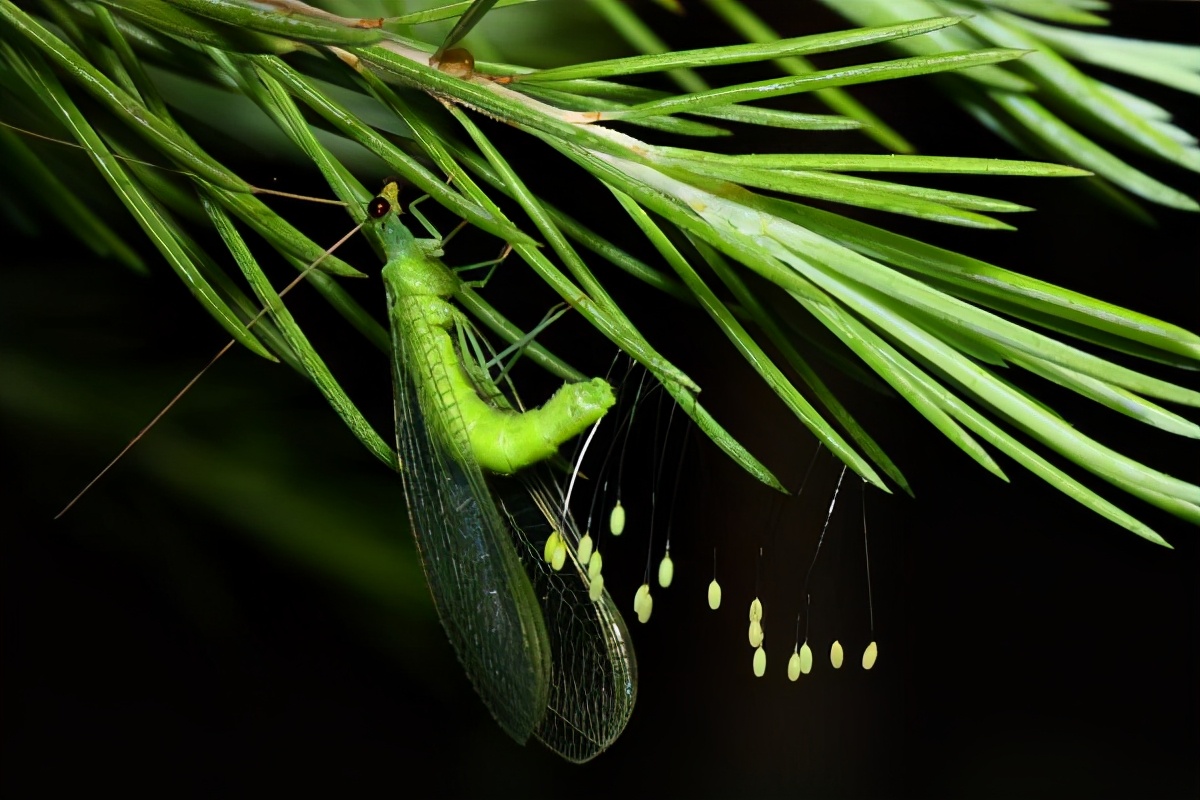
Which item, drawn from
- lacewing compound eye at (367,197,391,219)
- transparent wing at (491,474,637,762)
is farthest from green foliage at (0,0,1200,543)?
transparent wing at (491,474,637,762)

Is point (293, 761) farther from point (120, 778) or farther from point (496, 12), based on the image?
point (496, 12)

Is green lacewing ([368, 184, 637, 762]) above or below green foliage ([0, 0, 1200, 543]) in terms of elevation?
below

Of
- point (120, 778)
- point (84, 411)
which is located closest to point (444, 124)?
point (84, 411)

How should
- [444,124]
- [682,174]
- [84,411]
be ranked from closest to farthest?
[682,174], [444,124], [84,411]

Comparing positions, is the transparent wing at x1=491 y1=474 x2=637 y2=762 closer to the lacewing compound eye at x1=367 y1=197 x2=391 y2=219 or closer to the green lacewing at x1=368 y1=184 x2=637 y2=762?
the green lacewing at x1=368 y1=184 x2=637 y2=762

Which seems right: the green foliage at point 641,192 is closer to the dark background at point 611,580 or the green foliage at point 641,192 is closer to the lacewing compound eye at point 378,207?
the lacewing compound eye at point 378,207

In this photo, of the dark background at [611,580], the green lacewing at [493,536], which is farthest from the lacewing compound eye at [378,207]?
the dark background at [611,580]
